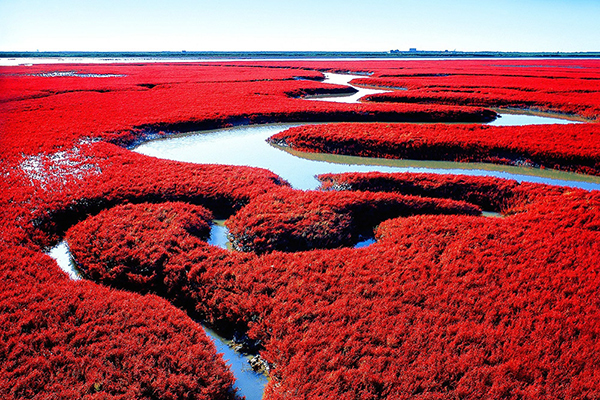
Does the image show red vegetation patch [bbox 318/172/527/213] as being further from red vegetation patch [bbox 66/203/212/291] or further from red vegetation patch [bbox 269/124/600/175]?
red vegetation patch [bbox 66/203/212/291]

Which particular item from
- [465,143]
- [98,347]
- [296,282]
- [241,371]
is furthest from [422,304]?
[465,143]

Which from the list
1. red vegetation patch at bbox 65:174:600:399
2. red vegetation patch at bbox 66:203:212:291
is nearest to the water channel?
red vegetation patch at bbox 66:203:212:291

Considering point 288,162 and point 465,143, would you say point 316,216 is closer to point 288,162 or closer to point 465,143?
point 288,162

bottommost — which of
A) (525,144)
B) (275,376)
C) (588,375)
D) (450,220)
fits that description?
(275,376)

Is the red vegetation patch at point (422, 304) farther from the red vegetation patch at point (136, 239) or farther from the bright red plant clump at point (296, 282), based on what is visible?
the red vegetation patch at point (136, 239)

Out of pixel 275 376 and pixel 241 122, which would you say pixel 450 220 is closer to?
pixel 275 376

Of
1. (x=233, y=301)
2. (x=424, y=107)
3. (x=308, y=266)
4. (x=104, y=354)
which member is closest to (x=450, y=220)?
(x=308, y=266)

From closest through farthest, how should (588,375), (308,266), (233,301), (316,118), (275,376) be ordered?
(588,375) → (275,376) → (233,301) → (308,266) → (316,118)
